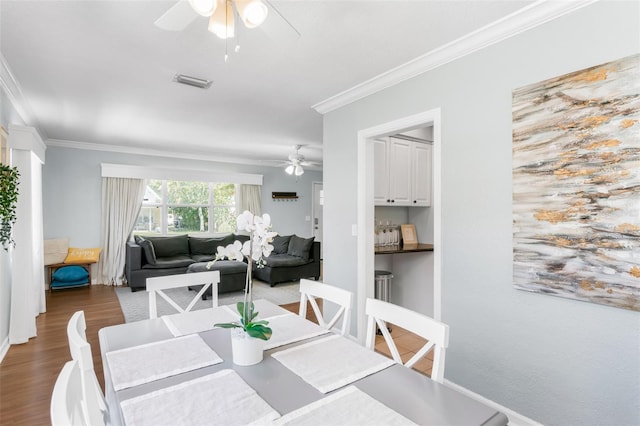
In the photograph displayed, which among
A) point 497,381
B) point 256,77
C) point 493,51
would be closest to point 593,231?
point 497,381

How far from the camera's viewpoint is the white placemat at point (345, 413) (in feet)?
3.07

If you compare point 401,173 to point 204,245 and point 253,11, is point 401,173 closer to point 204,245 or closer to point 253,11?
point 253,11

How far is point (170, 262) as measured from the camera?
570cm

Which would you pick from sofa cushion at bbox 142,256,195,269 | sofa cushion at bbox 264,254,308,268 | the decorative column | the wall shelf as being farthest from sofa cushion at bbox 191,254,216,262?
the decorative column

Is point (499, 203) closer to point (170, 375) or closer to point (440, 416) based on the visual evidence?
point (440, 416)

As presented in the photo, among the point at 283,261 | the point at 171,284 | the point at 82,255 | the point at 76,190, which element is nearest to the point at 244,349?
the point at 171,284

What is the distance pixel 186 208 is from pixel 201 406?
658 cm

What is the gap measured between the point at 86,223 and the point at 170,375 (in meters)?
5.94

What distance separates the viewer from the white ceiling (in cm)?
194

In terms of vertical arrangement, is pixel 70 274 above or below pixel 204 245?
below

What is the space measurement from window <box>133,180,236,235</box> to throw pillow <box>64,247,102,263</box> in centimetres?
86

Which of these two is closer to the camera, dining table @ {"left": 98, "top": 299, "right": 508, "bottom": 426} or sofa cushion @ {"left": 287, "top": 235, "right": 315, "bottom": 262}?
dining table @ {"left": 98, "top": 299, "right": 508, "bottom": 426}

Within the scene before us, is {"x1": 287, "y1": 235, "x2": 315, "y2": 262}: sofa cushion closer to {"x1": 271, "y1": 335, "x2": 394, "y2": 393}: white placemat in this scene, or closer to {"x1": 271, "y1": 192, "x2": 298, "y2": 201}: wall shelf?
{"x1": 271, "y1": 192, "x2": 298, "y2": 201}: wall shelf

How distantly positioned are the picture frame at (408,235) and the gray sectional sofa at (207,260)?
8.22 feet
